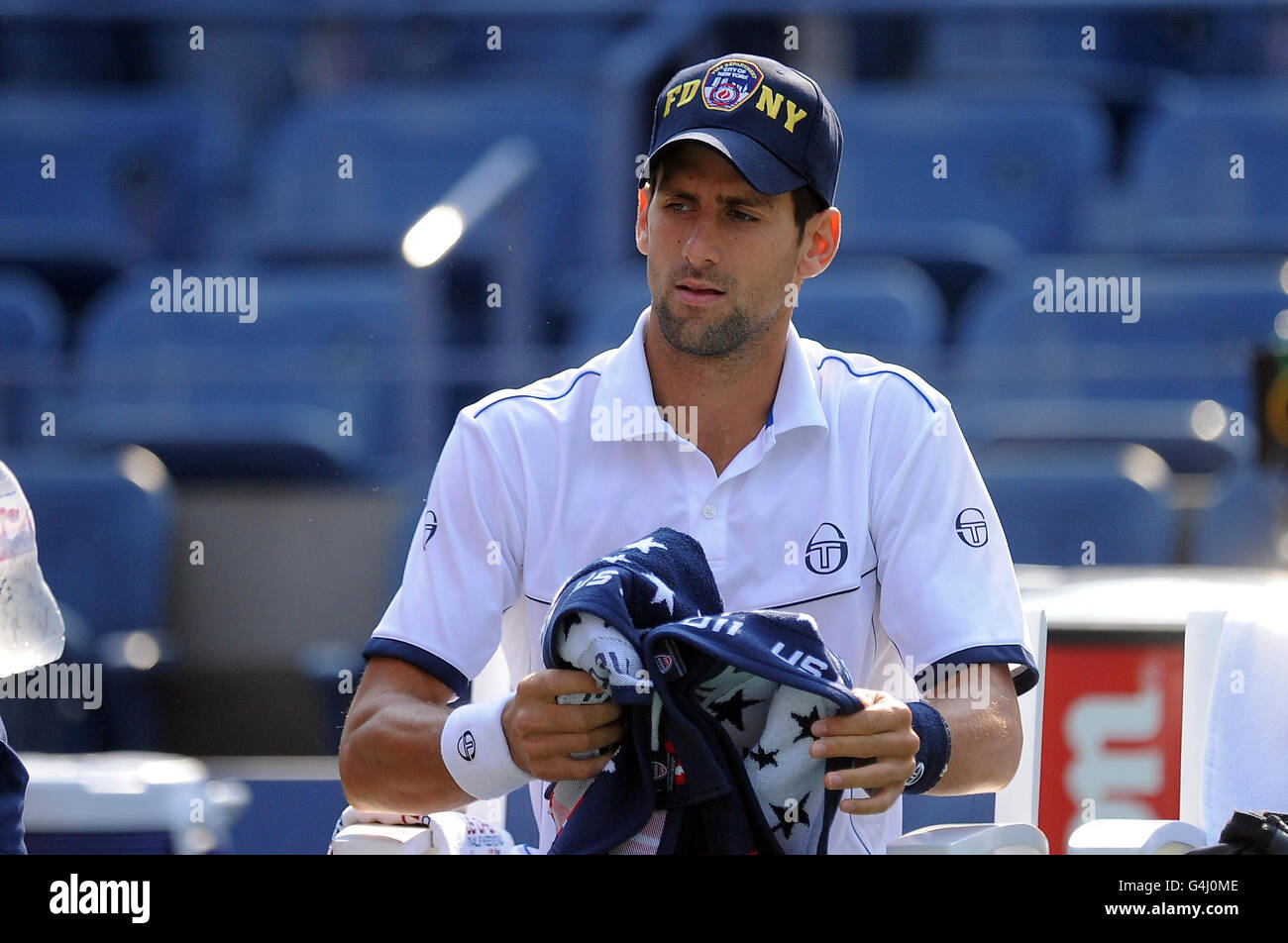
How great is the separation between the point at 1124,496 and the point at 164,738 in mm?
1566

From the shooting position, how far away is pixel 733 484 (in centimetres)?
135

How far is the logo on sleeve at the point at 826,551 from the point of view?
1316mm

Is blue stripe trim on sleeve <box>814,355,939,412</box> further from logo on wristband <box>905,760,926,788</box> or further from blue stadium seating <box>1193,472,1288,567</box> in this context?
blue stadium seating <box>1193,472,1288,567</box>

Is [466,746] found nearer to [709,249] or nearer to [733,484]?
[733,484]

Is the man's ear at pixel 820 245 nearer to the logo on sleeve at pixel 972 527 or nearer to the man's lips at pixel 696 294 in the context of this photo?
the man's lips at pixel 696 294

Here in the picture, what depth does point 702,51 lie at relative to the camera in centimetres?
348

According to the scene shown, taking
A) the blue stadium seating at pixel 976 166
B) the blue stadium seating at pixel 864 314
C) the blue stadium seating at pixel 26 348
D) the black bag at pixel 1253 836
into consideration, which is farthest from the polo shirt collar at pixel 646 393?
the blue stadium seating at pixel 976 166

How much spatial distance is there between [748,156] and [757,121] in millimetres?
A: 31

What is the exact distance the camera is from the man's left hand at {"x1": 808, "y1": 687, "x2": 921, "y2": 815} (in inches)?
40.1

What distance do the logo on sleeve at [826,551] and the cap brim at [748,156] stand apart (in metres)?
0.28

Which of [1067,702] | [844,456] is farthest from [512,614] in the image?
[1067,702]

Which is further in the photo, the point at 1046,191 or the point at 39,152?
the point at 39,152

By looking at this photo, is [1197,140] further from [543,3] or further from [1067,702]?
[1067,702]

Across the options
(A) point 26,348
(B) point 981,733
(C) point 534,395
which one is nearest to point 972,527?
(B) point 981,733
